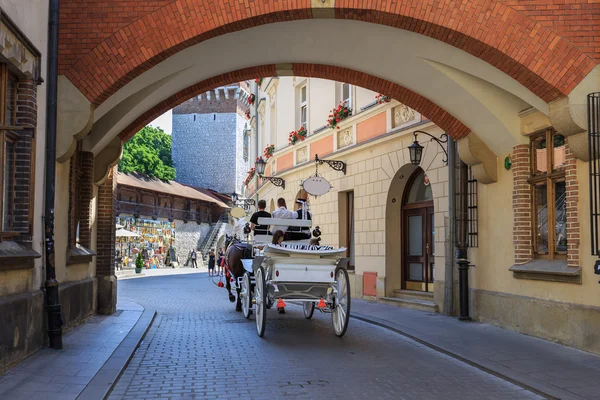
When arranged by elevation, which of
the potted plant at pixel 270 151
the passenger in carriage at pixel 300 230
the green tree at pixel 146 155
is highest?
the green tree at pixel 146 155

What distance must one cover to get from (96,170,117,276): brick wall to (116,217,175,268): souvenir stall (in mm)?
34076

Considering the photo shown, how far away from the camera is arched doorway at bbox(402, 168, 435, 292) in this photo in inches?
634

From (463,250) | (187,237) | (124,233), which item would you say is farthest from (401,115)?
(187,237)

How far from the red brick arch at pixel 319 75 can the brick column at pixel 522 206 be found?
71.9 inches

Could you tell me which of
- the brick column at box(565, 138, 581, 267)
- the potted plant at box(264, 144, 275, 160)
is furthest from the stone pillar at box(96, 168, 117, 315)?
the potted plant at box(264, 144, 275, 160)

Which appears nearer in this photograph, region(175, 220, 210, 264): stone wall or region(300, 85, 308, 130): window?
region(300, 85, 308, 130): window

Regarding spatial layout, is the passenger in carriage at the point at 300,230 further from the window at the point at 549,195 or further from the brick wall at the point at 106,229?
the window at the point at 549,195

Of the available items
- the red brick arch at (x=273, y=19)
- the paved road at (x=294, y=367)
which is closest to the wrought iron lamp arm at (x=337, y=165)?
the paved road at (x=294, y=367)

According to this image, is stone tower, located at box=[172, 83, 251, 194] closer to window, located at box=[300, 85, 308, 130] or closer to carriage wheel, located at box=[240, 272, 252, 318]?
window, located at box=[300, 85, 308, 130]

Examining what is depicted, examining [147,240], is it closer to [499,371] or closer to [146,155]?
[146,155]

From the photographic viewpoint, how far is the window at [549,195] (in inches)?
406

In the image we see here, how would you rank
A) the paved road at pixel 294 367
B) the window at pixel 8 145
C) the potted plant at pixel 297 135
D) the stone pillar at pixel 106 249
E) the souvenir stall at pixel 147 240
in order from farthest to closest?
1. the souvenir stall at pixel 147 240
2. the potted plant at pixel 297 135
3. the stone pillar at pixel 106 249
4. the window at pixel 8 145
5. the paved road at pixel 294 367

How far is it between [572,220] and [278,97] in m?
18.4

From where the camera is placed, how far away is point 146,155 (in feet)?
225
